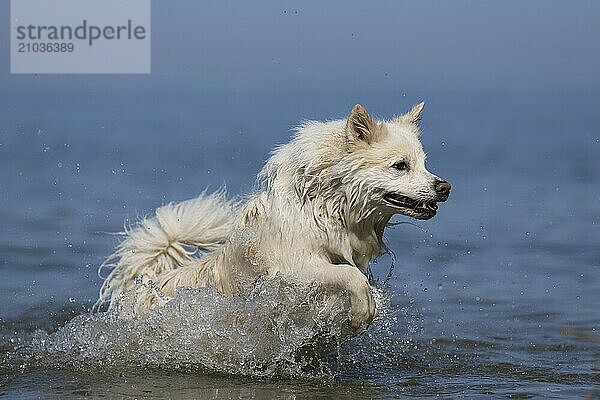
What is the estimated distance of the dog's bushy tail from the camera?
6727 millimetres

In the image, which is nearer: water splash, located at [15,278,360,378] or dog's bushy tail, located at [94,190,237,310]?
water splash, located at [15,278,360,378]

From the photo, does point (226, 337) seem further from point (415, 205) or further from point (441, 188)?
point (441, 188)

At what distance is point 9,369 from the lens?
20.0ft

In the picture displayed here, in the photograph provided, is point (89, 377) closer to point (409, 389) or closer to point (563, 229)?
point (409, 389)

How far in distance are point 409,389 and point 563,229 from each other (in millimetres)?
5594

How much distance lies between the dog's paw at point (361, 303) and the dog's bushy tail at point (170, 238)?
123 cm

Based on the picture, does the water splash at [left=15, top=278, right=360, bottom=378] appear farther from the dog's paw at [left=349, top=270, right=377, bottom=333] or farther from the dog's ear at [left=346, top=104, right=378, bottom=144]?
the dog's ear at [left=346, top=104, right=378, bottom=144]

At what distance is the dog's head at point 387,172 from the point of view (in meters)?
5.74

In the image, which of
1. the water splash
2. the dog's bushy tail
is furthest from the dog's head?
the dog's bushy tail

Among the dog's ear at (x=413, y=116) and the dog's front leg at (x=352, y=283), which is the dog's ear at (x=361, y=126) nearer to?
the dog's ear at (x=413, y=116)

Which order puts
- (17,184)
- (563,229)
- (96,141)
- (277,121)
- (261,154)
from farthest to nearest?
(277,121), (96,141), (261,154), (17,184), (563,229)

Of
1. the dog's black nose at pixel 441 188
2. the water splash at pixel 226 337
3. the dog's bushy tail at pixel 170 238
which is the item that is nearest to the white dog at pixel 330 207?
the dog's black nose at pixel 441 188

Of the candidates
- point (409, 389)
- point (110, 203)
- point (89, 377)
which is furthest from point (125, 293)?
point (110, 203)

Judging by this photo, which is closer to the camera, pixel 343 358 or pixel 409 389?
pixel 409 389
